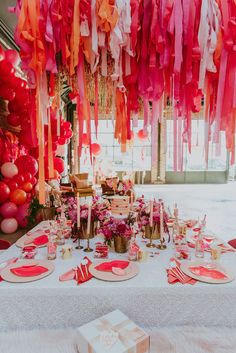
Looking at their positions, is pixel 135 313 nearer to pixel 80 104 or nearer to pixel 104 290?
pixel 104 290

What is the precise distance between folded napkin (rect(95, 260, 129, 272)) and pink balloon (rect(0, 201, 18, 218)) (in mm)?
1816

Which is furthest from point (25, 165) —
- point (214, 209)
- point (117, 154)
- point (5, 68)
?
point (117, 154)

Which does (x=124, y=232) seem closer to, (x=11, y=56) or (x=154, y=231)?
(x=154, y=231)

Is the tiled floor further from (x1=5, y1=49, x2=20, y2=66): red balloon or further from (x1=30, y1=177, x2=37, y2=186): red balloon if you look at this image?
(x1=5, y1=49, x2=20, y2=66): red balloon

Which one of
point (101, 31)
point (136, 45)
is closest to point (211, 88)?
point (136, 45)

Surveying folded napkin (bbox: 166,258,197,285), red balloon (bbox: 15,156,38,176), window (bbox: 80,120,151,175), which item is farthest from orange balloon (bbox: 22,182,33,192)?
window (bbox: 80,120,151,175)

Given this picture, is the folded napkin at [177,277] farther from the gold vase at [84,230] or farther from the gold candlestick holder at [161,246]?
the gold vase at [84,230]

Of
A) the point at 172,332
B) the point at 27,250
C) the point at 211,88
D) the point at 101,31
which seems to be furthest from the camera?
the point at 211,88

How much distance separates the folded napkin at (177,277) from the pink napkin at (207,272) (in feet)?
0.16

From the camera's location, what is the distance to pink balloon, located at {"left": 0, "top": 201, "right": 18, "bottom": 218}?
8.60ft

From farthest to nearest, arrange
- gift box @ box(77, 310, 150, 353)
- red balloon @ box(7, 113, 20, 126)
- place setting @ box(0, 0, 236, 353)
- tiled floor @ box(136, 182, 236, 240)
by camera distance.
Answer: tiled floor @ box(136, 182, 236, 240), red balloon @ box(7, 113, 20, 126), place setting @ box(0, 0, 236, 353), gift box @ box(77, 310, 150, 353)

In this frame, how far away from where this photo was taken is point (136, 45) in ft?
4.45

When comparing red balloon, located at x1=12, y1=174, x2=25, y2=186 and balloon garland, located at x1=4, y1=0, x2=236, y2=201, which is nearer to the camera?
balloon garland, located at x1=4, y1=0, x2=236, y2=201

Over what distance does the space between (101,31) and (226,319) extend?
1.49 metres
